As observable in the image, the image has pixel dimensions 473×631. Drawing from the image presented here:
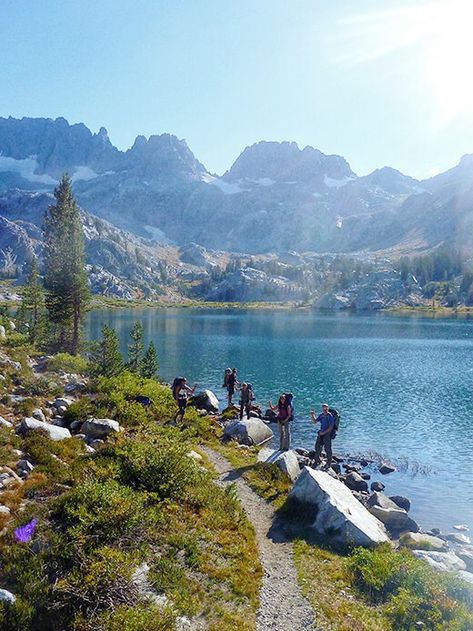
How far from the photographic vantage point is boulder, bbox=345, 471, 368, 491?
30906mm

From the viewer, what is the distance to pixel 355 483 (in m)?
31.1

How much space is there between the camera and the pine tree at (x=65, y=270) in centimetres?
5253

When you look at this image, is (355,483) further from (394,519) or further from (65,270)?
(65,270)

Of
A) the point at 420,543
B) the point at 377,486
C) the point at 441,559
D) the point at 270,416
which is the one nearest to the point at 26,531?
the point at 441,559

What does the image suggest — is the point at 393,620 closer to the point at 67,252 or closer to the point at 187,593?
the point at 187,593

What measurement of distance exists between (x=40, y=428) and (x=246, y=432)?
54.1 feet

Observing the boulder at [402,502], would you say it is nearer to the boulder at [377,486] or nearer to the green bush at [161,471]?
the boulder at [377,486]

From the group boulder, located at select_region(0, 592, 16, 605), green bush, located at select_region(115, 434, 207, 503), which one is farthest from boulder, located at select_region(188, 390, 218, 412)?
boulder, located at select_region(0, 592, 16, 605)

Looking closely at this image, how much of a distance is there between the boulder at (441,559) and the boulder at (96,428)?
1447cm

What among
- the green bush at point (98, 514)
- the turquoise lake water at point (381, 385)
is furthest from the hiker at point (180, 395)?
the green bush at point (98, 514)

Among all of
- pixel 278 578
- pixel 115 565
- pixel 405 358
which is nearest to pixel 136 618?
pixel 115 565

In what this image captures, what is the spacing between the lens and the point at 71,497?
46.2 feet

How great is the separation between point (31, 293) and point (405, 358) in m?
64.0

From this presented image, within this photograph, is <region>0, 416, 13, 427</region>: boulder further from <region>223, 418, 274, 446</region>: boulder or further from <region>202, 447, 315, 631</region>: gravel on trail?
<region>223, 418, 274, 446</region>: boulder
